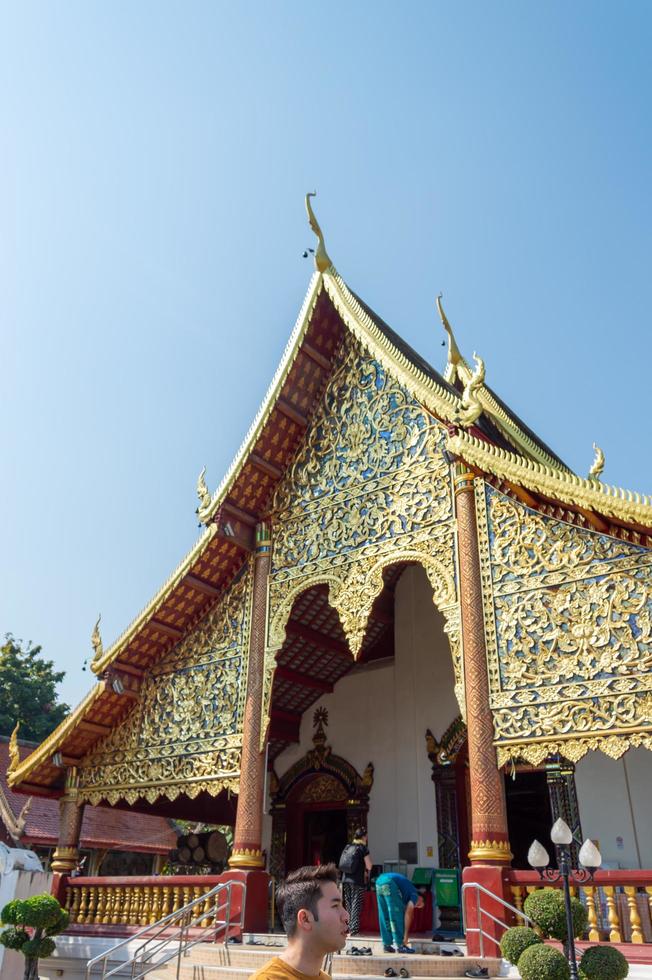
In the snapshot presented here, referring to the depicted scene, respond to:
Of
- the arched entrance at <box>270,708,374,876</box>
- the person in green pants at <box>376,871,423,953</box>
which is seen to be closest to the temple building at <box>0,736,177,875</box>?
the arched entrance at <box>270,708,374,876</box>

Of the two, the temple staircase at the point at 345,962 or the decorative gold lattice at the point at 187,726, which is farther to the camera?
the decorative gold lattice at the point at 187,726

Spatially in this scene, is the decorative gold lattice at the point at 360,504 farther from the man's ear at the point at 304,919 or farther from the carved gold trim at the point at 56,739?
the man's ear at the point at 304,919

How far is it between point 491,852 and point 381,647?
181 inches

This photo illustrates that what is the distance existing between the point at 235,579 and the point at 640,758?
13.8ft

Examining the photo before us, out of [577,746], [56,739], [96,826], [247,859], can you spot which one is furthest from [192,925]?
[96,826]

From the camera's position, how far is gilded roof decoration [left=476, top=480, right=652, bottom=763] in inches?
223

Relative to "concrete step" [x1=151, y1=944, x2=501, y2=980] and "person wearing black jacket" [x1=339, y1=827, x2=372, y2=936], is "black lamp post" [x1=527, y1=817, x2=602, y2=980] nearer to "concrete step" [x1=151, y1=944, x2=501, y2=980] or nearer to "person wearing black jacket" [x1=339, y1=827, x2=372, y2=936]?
"concrete step" [x1=151, y1=944, x2=501, y2=980]

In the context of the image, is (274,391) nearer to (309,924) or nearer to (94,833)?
(309,924)

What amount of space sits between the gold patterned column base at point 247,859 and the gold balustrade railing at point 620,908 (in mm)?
2452

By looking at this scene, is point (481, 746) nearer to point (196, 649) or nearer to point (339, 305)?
point (196, 649)

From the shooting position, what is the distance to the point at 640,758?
8094mm

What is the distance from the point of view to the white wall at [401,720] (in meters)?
9.16

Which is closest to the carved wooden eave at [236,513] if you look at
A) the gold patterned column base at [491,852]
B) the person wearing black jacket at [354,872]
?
the person wearing black jacket at [354,872]

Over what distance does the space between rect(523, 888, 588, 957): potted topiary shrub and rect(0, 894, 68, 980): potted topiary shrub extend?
4.30m
